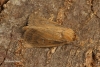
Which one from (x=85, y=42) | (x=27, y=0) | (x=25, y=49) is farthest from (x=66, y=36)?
(x=27, y=0)

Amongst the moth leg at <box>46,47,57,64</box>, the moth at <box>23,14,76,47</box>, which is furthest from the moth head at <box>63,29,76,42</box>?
the moth leg at <box>46,47,57,64</box>

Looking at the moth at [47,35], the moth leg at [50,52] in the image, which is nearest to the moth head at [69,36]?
the moth at [47,35]

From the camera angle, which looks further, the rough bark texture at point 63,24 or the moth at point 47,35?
the moth at point 47,35

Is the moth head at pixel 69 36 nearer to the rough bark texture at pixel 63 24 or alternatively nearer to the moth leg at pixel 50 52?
the rough bark texture at pixel 63 24

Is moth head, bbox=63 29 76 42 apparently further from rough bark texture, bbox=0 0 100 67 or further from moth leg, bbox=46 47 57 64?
moth leg, bbox=46 47 57 64

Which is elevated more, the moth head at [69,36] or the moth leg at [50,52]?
the moth head at [69,36]

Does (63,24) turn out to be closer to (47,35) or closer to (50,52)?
(47,35)

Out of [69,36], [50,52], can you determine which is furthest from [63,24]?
[50,52]
